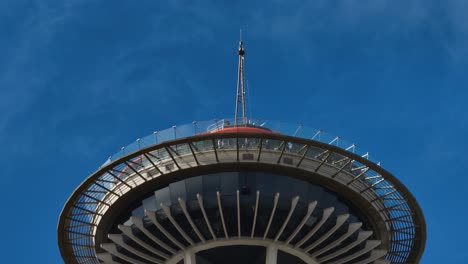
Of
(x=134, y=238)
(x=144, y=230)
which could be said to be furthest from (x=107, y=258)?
(x=144, y=230)

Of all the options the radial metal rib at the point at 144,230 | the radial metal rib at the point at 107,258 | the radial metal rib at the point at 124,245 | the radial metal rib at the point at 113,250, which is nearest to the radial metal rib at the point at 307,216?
the radial metal rib at the point at 144,230

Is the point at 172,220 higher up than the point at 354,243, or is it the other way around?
the point at 172,220

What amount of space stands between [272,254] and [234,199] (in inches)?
151

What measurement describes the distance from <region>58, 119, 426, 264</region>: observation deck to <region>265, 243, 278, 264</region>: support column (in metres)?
0.31

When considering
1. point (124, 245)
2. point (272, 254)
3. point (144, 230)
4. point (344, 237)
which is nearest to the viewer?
point (272, 254)

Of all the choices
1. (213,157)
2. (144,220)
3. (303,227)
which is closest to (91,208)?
(144,220)

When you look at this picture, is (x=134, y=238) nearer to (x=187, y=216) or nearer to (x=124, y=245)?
(x=124, y=245)

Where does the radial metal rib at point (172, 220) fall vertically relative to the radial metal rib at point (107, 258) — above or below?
above

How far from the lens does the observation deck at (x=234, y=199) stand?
68.0 m

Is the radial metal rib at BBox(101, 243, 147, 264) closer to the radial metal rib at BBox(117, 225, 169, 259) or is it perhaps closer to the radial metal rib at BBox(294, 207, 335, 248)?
the radial metal rib at BBox(117, 225, 169, 259)

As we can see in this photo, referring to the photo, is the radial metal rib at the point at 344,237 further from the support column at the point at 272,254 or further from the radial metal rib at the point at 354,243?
the support column at the point at 272,254

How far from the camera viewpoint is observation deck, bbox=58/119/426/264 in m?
68.0

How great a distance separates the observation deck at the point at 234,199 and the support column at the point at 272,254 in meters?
0.31

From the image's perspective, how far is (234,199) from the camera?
68.4 metres
